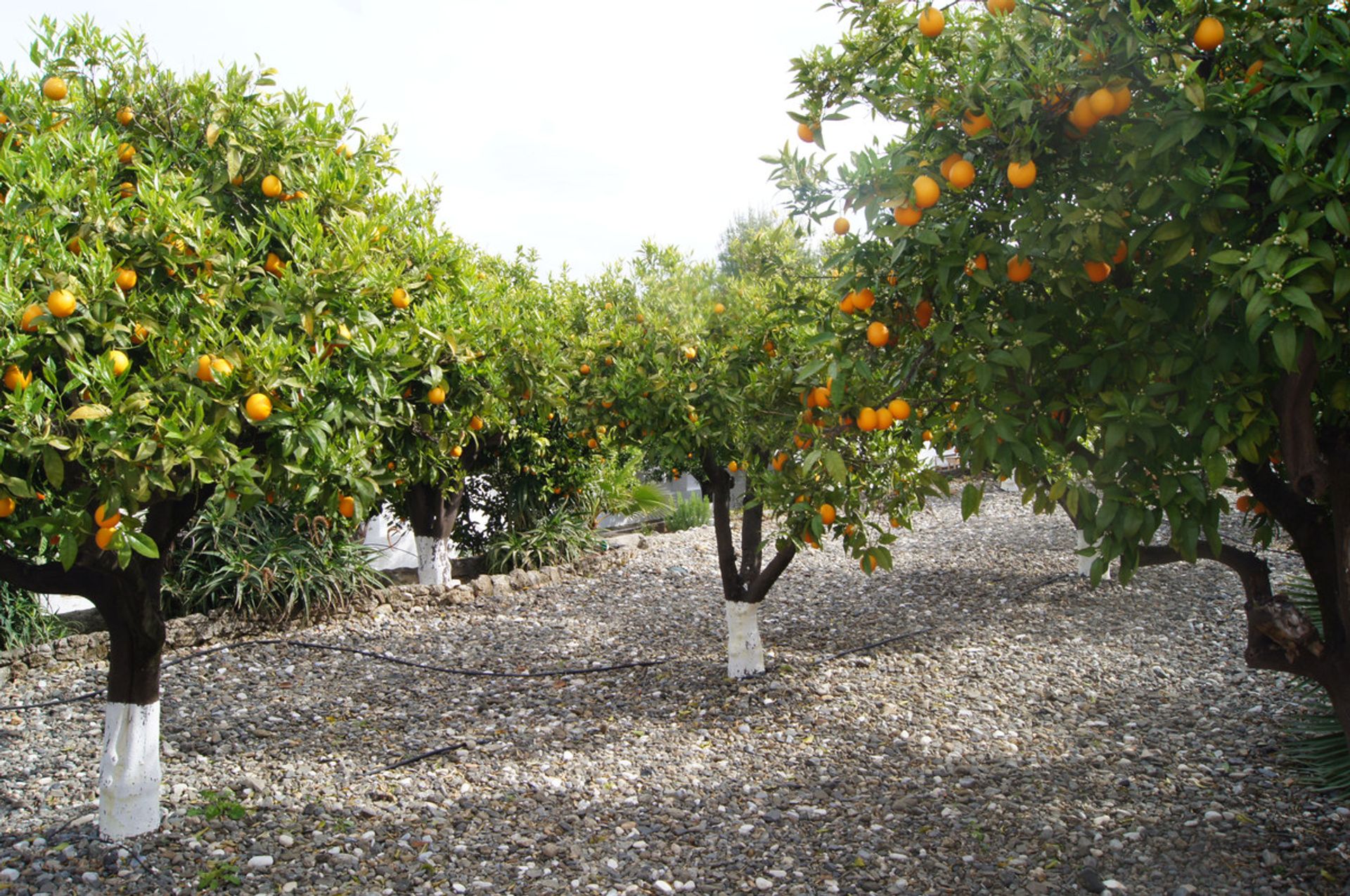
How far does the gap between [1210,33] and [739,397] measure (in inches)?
104

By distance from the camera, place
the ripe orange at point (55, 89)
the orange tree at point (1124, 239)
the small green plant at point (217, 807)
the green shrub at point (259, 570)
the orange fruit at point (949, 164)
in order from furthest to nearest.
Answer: the green shrub at point (259, 570)
the small green plant at point (217, 807)
the ripe orange at point (55, 89)
the orange fruit at point (949, 164)
the orange tree at point (1124, 239)

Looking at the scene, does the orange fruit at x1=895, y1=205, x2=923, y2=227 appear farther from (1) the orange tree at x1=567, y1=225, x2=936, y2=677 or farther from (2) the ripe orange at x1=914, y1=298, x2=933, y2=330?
(1) the orange tree at x1=567, y1=225, x2=936, y2=677

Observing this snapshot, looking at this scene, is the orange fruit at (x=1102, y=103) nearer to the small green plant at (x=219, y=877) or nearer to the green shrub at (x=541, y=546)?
the small green plant at (x=219, y=877)

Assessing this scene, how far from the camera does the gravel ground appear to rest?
3.00 metres

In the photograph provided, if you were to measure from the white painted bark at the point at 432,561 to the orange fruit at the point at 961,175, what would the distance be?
602 centimetres

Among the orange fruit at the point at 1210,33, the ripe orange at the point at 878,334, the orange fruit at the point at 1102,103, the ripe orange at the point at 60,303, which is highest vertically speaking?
the orange fruit at the point at 1210,33

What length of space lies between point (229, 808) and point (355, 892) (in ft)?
2.85

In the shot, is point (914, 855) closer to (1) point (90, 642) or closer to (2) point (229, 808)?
(2) point (229, 808)

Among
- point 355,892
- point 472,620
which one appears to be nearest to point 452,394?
point 355,892

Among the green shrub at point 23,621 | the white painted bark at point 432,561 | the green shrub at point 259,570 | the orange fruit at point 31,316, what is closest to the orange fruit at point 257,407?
the orange fruit at point 31,316

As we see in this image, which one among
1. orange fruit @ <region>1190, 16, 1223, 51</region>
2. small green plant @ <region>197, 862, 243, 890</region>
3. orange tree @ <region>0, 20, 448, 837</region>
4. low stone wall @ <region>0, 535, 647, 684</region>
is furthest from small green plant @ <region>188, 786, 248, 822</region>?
orange fruit @ <region>1190, 16, 1223, 51</region>

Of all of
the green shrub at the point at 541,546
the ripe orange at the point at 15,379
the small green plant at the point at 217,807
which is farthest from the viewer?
the green shrub at the point at 541,546

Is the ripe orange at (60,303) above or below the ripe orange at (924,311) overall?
above

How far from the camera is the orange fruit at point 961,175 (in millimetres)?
1908
